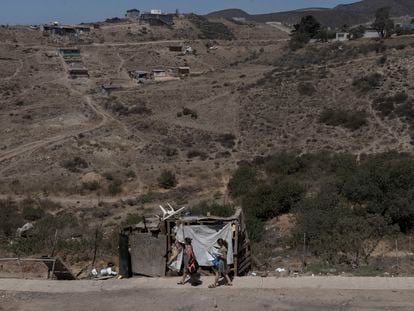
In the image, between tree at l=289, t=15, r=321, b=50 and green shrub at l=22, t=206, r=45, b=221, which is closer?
green shrub at l=22, t=206, r=45, b=221

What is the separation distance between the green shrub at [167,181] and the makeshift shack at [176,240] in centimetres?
1941

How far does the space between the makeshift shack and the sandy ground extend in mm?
385

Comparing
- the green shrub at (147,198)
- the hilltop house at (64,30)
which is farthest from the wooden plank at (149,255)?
the hilltop house at (64,30)

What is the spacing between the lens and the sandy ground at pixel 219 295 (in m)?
11.1

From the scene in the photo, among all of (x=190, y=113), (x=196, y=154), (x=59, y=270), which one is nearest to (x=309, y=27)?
(x=190, y=113)

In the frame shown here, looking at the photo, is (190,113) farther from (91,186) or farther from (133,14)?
(133,14)

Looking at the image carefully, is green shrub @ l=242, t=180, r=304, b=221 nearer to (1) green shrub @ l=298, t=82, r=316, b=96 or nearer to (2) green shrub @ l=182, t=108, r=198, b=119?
(2) green shrub @ l=182, t=108, r=198, b=119

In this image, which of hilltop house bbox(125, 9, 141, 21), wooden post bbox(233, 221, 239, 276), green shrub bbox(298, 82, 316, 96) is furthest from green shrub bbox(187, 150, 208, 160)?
hilltop house bbox(125, 9, 141, 21)

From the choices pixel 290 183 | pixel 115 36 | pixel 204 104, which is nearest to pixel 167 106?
pixel 204 104

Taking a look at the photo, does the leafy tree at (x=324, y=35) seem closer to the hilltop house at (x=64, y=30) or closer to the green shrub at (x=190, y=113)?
the green shrub at (x=190, y=113)

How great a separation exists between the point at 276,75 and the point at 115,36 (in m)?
46.4

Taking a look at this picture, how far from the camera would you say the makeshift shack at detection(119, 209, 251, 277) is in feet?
41.0

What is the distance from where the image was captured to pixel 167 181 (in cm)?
3269

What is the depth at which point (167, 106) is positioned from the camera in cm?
5309
